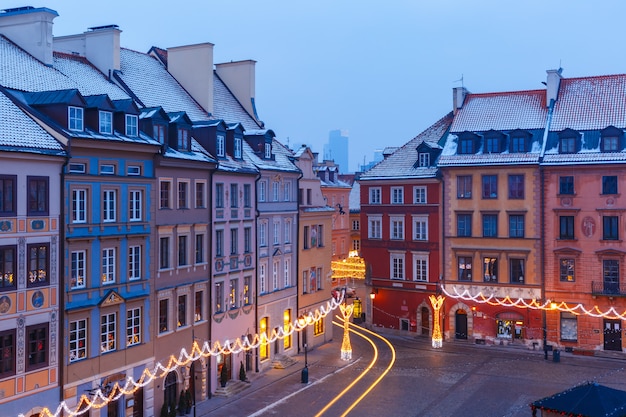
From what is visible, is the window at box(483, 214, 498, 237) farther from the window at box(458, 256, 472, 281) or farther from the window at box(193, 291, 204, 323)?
the window at box(193, 291, 204, 323)

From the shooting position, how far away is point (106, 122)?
1401 inches

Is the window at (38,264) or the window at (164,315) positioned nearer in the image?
the window at (38,264)

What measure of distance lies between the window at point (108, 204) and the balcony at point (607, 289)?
125 feet

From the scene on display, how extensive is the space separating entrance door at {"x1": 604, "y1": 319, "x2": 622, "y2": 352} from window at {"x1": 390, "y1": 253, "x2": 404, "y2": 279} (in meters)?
17.3

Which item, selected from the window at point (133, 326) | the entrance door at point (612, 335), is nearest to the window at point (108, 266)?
the window at point (133, 326)

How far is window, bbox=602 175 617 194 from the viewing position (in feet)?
183

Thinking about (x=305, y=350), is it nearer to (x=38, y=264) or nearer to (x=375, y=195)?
(x=375, y=195)

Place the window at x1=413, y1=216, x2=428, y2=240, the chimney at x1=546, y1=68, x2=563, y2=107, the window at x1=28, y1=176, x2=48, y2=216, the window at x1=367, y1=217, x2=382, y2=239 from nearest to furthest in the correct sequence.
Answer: the window at x1=28, y1=176, x2=48, y2=216
the chimney at x1=546, y1=68, x2=563, y2=107
the window at x1=413, y1=216, x2=428, y2=240
the window at x1=367, y1=217, x2=382, y2=239

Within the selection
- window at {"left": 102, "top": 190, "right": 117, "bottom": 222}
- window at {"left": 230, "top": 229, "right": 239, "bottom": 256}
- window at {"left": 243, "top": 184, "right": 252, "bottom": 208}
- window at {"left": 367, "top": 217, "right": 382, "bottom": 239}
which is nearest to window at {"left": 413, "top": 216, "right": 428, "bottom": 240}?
window at {"left": 367, "top": 217, "right": 382, "bottom": 239}

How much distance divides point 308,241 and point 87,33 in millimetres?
23181

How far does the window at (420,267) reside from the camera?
62906 millimetres

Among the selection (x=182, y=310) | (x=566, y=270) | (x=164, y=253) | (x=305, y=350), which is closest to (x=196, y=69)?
(x=164, y=253)

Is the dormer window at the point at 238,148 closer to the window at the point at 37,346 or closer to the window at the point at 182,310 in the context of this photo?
the window at the point at 182,310

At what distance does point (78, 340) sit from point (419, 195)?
3682 cm
